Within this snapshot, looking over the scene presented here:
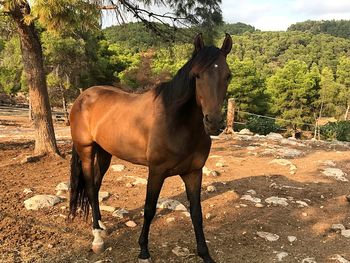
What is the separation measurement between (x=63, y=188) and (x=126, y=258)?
1865 mm

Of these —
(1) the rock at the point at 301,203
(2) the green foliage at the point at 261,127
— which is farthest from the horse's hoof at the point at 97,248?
(2) the green foliage at the point at 261,127

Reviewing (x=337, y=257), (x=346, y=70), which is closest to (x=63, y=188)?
(x=337, y=257)

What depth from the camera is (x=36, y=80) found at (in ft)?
20.0

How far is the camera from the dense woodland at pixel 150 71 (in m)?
6.54

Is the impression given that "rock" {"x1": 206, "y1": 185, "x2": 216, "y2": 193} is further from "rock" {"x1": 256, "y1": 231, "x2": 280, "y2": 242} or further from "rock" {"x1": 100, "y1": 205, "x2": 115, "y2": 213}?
"rock" {"x1": 100, "y1": 205, "x2": 115, "y2": 213}

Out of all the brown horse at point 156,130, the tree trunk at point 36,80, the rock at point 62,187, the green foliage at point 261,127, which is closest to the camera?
the brown horse at point 156,130

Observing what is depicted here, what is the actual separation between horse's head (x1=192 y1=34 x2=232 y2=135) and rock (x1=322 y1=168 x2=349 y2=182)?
162 inches

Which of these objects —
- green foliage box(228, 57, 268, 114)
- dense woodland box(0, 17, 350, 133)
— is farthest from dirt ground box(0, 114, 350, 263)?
green foliage box(228, 57, 268, 114)

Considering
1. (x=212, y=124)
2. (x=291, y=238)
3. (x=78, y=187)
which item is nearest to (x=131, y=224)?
(x=78, y=187)

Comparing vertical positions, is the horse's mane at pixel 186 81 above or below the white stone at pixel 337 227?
above

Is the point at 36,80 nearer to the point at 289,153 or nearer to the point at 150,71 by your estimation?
the point at 289,153

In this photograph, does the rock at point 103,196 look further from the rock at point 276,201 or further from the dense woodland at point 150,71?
the dense woodland at point 150,71

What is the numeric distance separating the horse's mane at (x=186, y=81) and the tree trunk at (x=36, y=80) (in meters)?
3.88

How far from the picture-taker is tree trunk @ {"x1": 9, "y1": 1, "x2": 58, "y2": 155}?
586 centimetres
